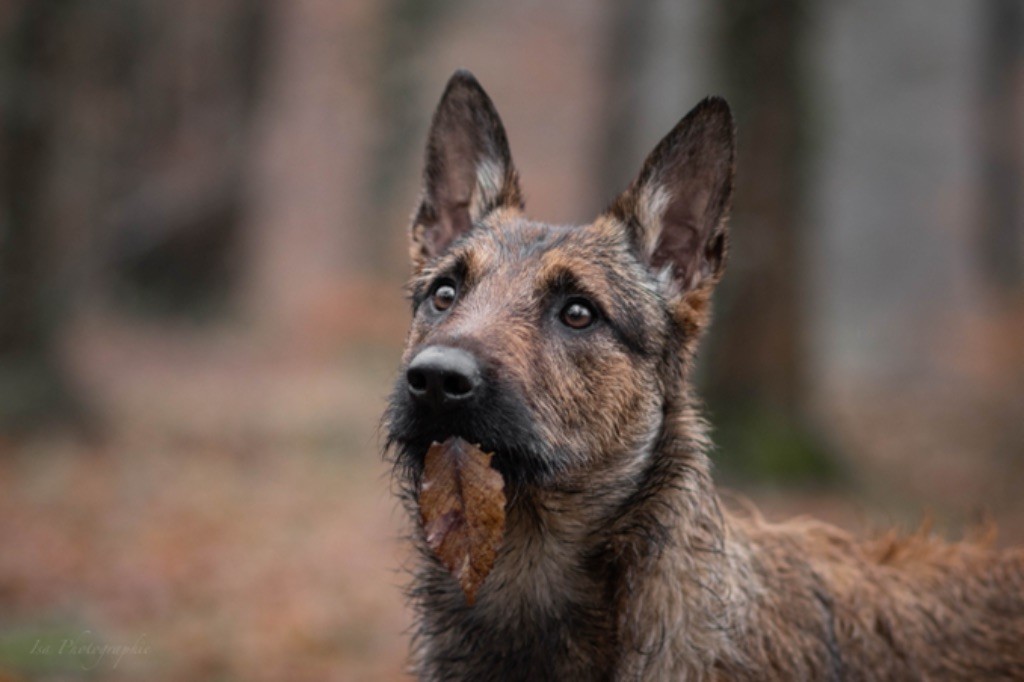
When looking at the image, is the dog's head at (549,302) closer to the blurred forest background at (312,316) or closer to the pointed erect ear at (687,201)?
the pointed erect ear at (687,201)

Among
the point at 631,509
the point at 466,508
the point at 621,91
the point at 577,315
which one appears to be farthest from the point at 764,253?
the point at 621,91

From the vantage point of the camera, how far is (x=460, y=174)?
4.84m

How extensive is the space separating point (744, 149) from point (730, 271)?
1247 millimetres

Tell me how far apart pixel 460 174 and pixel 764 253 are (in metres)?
5.37

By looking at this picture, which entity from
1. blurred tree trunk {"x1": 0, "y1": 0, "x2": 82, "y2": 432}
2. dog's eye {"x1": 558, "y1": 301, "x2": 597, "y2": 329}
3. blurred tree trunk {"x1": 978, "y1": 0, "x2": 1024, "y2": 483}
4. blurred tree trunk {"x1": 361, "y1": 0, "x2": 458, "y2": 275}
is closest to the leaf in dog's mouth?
dog's eye {"x1": 558, "y1": 301, "x2": 597, "y2": 329}

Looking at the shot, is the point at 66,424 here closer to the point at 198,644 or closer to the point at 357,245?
the point at 198,644

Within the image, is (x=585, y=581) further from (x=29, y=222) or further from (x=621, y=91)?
(x=621, y=91)

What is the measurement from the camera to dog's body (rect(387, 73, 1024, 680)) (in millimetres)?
3559

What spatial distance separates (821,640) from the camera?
3.87m

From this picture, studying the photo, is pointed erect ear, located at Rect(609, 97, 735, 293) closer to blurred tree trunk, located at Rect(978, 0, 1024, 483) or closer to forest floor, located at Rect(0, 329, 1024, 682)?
forest floor, located at Rect(0, 329, 1024, 682)

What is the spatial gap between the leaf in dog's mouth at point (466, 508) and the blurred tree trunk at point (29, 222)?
8159 millimetres

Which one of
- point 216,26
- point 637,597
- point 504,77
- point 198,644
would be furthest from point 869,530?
point 504,77

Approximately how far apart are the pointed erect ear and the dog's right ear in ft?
2.27

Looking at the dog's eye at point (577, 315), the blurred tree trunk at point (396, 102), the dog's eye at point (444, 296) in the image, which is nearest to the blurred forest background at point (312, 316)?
the blurred tree trunk at point (396, 102)
